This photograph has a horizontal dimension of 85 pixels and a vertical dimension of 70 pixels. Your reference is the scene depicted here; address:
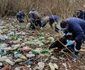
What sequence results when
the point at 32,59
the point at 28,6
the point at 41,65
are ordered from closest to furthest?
the point at 41,65, the point at 32,59, the point at 28,6

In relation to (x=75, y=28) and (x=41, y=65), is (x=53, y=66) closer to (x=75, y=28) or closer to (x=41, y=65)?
(x=41, y=65)

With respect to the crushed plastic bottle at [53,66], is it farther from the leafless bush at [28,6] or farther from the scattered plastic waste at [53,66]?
the leafless bush at [28,6]

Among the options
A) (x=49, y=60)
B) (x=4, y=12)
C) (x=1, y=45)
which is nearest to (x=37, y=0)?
(x=4, y=12)

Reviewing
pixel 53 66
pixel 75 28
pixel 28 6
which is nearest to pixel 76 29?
pixel 75 28

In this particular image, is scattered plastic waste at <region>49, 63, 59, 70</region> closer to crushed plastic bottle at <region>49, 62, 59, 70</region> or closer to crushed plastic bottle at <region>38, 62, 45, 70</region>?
crushed plastic bottle at <region>49, 62, 59, 70</region>

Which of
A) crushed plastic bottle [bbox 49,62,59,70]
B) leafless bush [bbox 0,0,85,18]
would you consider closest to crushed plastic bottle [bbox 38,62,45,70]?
crushed plastic bottle [bbox 49,62,59,70]

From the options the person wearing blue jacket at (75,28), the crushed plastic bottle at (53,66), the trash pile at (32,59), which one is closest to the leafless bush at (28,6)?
the trash pile at (32,59)

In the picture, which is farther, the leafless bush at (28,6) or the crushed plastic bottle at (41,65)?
the leafless bush at (28,6)

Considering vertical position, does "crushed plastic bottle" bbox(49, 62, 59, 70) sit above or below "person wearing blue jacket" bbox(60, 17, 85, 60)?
below

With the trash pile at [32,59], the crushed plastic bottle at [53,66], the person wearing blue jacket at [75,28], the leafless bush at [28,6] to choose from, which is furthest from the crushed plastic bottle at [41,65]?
the leafless bush at [28,6]

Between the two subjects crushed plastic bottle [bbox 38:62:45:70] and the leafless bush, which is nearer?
crushed plastic bottle [bbox 38:62:45:70]

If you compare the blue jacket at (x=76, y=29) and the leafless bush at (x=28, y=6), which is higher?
the blue jacket at (x=76, y=29)

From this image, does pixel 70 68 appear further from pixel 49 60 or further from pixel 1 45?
pixel 1 45

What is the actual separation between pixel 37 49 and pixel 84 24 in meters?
1.38
